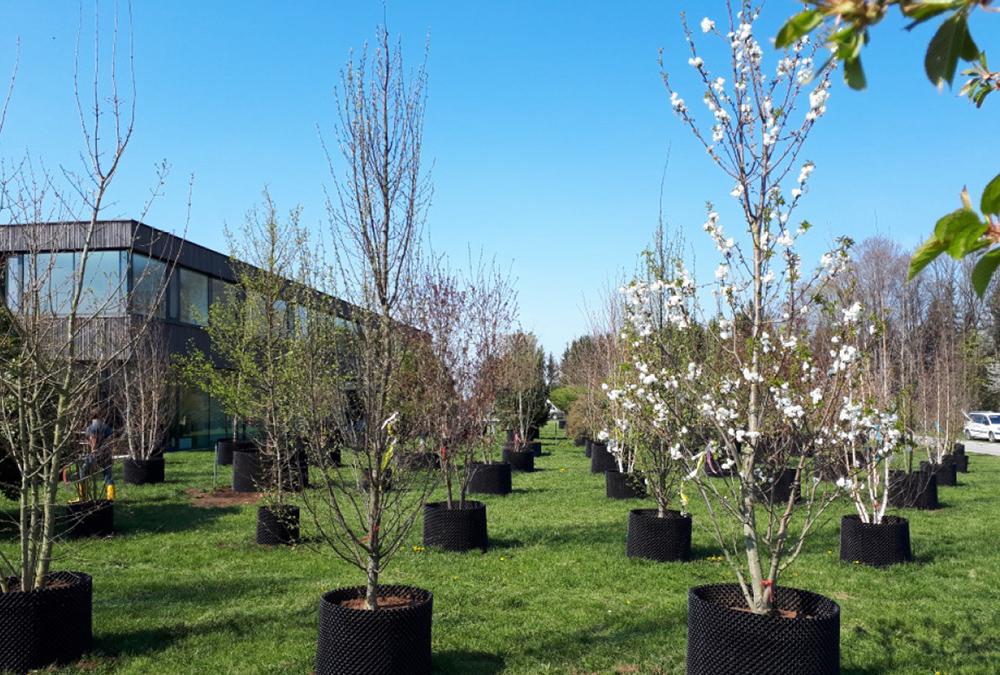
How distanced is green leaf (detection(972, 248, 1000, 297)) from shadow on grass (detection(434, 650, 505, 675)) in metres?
4.72

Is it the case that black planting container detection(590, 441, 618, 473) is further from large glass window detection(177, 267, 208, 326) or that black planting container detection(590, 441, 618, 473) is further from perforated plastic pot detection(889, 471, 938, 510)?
large glass window detection(177, 267, 208, 326)

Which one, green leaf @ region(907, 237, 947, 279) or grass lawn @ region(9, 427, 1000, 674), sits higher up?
green leaf @ region(907, 237, 947, 279)

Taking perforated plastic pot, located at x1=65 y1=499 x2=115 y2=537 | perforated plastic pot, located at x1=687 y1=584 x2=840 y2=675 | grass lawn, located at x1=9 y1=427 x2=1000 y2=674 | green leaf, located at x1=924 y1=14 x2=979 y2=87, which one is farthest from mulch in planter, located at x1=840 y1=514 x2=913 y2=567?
perforated plastic pot, located at x1=65 y1=499 x2=115 y2=537

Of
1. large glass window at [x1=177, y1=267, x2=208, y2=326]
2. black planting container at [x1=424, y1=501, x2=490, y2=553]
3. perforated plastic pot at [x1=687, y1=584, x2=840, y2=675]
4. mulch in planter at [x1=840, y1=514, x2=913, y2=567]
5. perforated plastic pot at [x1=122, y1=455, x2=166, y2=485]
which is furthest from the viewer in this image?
large glass window at [x1=177, y1=267, x2=208, y2=326]

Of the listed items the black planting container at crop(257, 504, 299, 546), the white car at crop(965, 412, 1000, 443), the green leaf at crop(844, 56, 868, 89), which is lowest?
the black planting container at crop(257, 504, 299, 546)

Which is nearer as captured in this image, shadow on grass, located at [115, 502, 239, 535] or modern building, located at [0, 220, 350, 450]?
shadow on grass, located at [115, 502, 239, 535]

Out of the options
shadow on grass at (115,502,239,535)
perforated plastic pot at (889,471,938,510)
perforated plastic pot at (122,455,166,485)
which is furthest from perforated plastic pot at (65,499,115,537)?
perforated plastic pot at (889,471,938,510)

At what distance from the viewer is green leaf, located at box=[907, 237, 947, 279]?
1.16 m

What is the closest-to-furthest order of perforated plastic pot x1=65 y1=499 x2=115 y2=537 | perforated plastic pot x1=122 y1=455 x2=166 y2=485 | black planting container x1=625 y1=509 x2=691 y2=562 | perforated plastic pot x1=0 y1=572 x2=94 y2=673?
perforated plastic pot x1=0 y1=572 x2=94 y2=673
black planting container x1=625 y1=509 x2=691 y2=562
perforated plastic pot x1=65 y1=499 x2=115 y2=537
perforated plastic pot x1=122 y1=455 x2=166 y2=485

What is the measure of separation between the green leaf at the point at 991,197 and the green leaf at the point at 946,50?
181 millimetres

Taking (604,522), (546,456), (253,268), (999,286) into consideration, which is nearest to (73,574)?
(604,522)

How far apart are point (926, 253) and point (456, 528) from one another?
829 cm

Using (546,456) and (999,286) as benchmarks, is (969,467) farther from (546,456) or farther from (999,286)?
(999,286)

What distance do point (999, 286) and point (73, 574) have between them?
1597 inches
